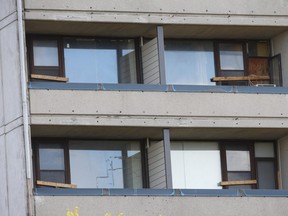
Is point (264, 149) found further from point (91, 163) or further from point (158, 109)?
point (91, 163)

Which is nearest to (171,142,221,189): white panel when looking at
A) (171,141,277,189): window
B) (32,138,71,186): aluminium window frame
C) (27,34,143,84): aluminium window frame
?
(171,141,277,189): window

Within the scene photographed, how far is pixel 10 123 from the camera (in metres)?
49.1

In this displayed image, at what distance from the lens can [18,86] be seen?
49.0 metres

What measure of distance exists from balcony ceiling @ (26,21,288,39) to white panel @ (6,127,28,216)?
3.72 metres

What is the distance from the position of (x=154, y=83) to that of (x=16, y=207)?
20.2 ft

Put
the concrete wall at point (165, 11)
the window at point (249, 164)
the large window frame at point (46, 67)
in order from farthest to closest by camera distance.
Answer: the window at point (249, 164), the large window frame at point (46, 67), the concrete wall at point (165, 11)

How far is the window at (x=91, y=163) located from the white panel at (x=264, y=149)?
3.79 meters

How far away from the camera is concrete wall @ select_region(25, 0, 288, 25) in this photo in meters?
50.2

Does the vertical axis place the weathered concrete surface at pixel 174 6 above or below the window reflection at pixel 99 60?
above

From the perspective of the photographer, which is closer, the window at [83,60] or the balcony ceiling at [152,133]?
the balcony ceiling at [152,133]

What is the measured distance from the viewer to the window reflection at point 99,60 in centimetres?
5169

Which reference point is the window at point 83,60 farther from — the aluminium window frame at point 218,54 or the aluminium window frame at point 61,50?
the aluminium window frame at point 218,54

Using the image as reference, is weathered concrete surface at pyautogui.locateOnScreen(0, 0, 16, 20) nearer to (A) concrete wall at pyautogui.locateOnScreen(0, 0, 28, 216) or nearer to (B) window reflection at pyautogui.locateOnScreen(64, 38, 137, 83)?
(A) concrete wall at pyautogui.locateOnScreen(0, 0, 28, 216)

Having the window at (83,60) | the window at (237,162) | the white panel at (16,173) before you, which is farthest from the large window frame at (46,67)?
the window at (237,162)
